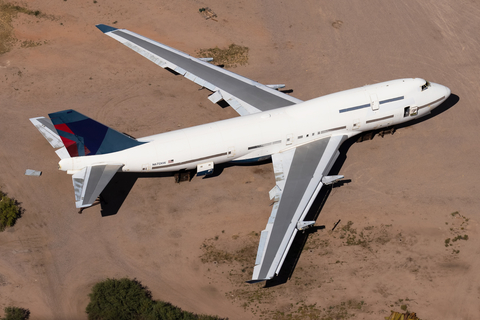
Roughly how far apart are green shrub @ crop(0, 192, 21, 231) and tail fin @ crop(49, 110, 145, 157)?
8.51 metres

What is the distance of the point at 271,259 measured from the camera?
3597 centimetres

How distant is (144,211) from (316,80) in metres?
25.8

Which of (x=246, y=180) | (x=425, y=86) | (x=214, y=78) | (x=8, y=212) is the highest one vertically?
(x=425, y=86)

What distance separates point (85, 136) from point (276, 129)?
1770 centimetres

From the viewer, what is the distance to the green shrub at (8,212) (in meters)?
41.3

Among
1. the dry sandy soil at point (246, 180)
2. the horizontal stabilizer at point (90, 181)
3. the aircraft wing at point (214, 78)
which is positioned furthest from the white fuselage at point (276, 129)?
the aircraft wing at point (214, 78)

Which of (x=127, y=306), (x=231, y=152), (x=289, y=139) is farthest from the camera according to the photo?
(x=289, y=139)

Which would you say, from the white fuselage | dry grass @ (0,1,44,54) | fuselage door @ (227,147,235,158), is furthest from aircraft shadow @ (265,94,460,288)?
dry grass @ (0,1,44,54)

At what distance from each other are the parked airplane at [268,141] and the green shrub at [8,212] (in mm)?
7218

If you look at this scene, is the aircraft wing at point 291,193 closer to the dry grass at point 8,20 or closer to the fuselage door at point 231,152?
the fuselage door at point 231,152

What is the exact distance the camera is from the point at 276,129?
43.0 m

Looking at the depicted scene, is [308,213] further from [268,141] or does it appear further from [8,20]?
[8,20]

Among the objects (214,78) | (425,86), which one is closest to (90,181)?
(214,78)

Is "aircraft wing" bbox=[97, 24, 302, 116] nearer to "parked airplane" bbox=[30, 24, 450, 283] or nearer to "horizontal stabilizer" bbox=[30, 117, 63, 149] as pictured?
"parked airplane" bbox=[30, 24, 450, 283]
